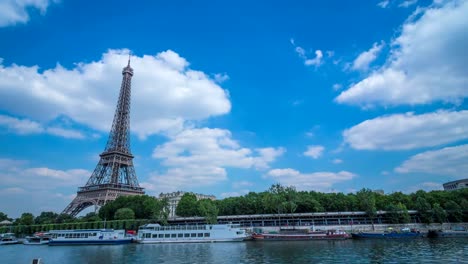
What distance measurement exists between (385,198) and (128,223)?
2856 inches

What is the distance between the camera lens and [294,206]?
85.4 metres

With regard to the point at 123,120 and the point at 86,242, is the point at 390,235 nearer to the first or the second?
the point at 86,242

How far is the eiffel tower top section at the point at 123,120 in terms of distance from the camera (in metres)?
117

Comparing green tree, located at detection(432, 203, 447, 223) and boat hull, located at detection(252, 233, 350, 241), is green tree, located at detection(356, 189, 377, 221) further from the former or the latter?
boat hull, located at detection(252, 233, 350, 241)

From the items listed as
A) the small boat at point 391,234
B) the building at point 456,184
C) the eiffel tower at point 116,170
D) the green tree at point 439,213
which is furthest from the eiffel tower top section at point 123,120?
the building at point 456,184

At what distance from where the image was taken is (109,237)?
68.1m

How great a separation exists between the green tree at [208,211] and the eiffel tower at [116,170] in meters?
31.4

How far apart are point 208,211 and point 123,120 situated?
180 ft

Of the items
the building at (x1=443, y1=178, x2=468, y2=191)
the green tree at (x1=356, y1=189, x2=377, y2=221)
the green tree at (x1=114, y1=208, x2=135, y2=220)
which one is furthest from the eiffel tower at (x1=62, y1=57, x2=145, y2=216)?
the building at (x1=443, y1=178, x2=468, y2=191)

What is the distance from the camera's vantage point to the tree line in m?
79.2

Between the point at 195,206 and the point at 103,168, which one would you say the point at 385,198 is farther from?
the point at 103,168

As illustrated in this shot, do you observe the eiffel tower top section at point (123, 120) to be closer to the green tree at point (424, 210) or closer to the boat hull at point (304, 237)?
the boat hull at point (304, 237)

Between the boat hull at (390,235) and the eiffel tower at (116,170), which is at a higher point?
the eiffel tower at (116,170)

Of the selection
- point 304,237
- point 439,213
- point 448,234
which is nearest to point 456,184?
point 439,213
